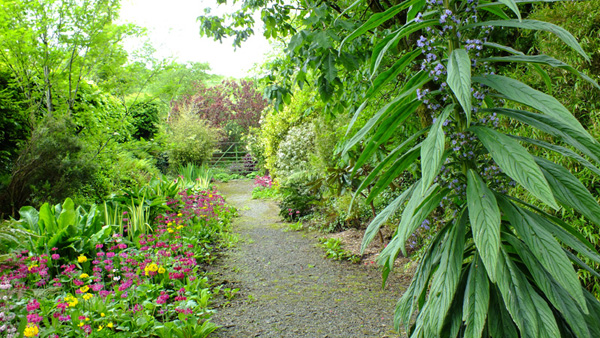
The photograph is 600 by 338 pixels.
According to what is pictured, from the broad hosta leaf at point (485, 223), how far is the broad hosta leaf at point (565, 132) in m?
0.27

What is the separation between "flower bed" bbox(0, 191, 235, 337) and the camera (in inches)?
83.8

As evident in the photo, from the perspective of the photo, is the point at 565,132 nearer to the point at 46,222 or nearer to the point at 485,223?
the point at 485,223

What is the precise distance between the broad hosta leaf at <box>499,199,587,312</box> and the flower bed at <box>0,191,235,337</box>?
1.99m

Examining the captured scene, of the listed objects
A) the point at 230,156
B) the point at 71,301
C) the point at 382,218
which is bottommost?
the point at 230,156

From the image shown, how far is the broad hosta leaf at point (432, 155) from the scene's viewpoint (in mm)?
882

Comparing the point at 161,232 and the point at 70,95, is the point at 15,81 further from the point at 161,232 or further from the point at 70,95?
the point at 161,232

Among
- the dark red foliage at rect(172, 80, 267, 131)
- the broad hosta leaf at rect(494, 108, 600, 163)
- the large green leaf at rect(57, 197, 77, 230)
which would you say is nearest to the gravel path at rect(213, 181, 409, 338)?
the large green leaf at rect(57, 197, 77, 230)

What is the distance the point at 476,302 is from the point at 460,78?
63 cm

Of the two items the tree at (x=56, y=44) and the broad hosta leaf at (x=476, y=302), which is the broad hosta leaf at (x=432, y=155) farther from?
the tree at (x=56, y=44)

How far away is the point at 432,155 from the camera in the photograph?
0.92 m

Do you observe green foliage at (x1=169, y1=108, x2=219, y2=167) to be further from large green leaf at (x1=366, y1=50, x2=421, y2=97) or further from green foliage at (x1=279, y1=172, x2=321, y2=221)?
large green leaf at (x1=366, y1=50, x2=421, y2=97)

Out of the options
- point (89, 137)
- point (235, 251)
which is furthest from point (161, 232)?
point (89, 137)

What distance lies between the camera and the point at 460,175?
1148mm

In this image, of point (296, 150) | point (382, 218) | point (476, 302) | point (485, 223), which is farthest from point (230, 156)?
point (485, 223)
